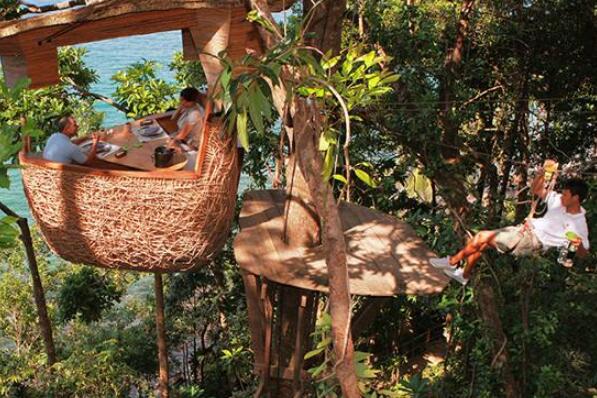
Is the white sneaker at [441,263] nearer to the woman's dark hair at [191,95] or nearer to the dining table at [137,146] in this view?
the dining table at [137,146]

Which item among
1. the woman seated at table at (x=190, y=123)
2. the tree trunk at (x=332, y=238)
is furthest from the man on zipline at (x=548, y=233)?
the tree trunk at (x=332, y=238)

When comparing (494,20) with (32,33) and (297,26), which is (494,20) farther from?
(297,26)

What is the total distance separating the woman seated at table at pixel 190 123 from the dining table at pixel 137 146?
6 cm

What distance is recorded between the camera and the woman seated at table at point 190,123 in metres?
3.96

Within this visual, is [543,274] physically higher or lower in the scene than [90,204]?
lower

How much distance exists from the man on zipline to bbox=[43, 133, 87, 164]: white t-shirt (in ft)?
5.82

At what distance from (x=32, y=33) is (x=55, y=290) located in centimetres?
768

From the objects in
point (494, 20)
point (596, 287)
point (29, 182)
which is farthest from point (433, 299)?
point (29, 182)

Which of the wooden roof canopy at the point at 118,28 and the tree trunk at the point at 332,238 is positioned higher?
the wooden roof canopy at the point at 118,28

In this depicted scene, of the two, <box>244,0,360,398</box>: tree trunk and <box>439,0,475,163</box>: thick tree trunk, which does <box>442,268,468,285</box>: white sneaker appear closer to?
<box>244,0,360,398</box>: tree trunk

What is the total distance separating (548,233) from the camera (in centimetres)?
364

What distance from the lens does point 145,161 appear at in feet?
13.0

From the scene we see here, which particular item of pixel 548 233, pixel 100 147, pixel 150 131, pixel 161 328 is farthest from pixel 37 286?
pixel 548 233

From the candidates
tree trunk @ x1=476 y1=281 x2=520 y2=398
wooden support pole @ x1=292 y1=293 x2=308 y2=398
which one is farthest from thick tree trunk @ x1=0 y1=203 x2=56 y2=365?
tree trunk @ x1=476 y1=281 x2=520 y2=398
